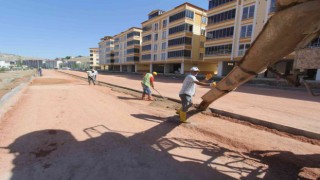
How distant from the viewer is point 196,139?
473 centimetres

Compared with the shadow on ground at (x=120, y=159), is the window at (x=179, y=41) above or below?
above

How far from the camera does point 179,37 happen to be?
129 ft

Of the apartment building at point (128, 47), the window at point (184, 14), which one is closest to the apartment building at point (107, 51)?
the apartment building at point (128, 47)

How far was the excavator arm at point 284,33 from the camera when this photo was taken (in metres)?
1.96

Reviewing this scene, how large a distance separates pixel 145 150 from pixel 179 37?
37.7 metres

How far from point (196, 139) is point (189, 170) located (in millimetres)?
1469

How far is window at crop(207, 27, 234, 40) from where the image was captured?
96.5ft

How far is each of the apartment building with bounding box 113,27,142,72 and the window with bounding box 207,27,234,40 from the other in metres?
31.0

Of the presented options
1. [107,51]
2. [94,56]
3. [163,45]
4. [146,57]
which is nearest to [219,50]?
[163,45]

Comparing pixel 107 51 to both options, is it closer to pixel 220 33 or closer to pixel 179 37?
pixel 179 37

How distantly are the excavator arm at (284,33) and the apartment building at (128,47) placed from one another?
57079 mm

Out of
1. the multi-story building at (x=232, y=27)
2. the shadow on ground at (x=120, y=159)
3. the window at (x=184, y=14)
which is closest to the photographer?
the shadow on ground at (x=120, y=159)

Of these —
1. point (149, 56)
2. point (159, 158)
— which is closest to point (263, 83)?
point (159, 158)

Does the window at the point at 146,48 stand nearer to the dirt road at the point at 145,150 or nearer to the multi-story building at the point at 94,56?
the dirt road at the point at 145,150
